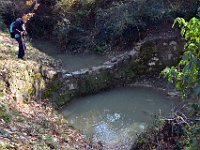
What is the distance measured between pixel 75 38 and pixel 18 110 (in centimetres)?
559

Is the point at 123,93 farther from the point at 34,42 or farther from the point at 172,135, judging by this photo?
the point at 34,42

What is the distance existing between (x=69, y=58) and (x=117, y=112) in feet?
11.6

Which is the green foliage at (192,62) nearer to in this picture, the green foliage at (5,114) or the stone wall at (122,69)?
the green foliage at (5,114)

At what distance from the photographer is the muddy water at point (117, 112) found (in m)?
8.64

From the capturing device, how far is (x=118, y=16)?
12.6m

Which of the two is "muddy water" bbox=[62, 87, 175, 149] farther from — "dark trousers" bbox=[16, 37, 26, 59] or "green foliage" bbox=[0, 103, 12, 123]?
"green foliage" bbox=[0, 103, 12, 123]

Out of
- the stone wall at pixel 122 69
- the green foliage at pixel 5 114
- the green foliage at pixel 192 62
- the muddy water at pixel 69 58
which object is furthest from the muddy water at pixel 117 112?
the green foliage at pixel 192 62

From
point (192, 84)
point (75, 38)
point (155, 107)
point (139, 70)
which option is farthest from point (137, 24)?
point (192, 84)

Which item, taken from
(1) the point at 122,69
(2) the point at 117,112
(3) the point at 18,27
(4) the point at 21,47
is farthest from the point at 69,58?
(2) the point at 117,112

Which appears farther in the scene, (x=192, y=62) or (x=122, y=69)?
(x=122, y=69)

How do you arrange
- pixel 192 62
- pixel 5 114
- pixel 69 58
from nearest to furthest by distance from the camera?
pixel 192 62 → pixel 5 114 → pixel 69 58

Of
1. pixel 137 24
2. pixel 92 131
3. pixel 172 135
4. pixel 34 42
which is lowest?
pixel 92 131

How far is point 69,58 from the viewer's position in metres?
12.4

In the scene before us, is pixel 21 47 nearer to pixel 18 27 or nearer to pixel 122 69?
pixel 18 27
